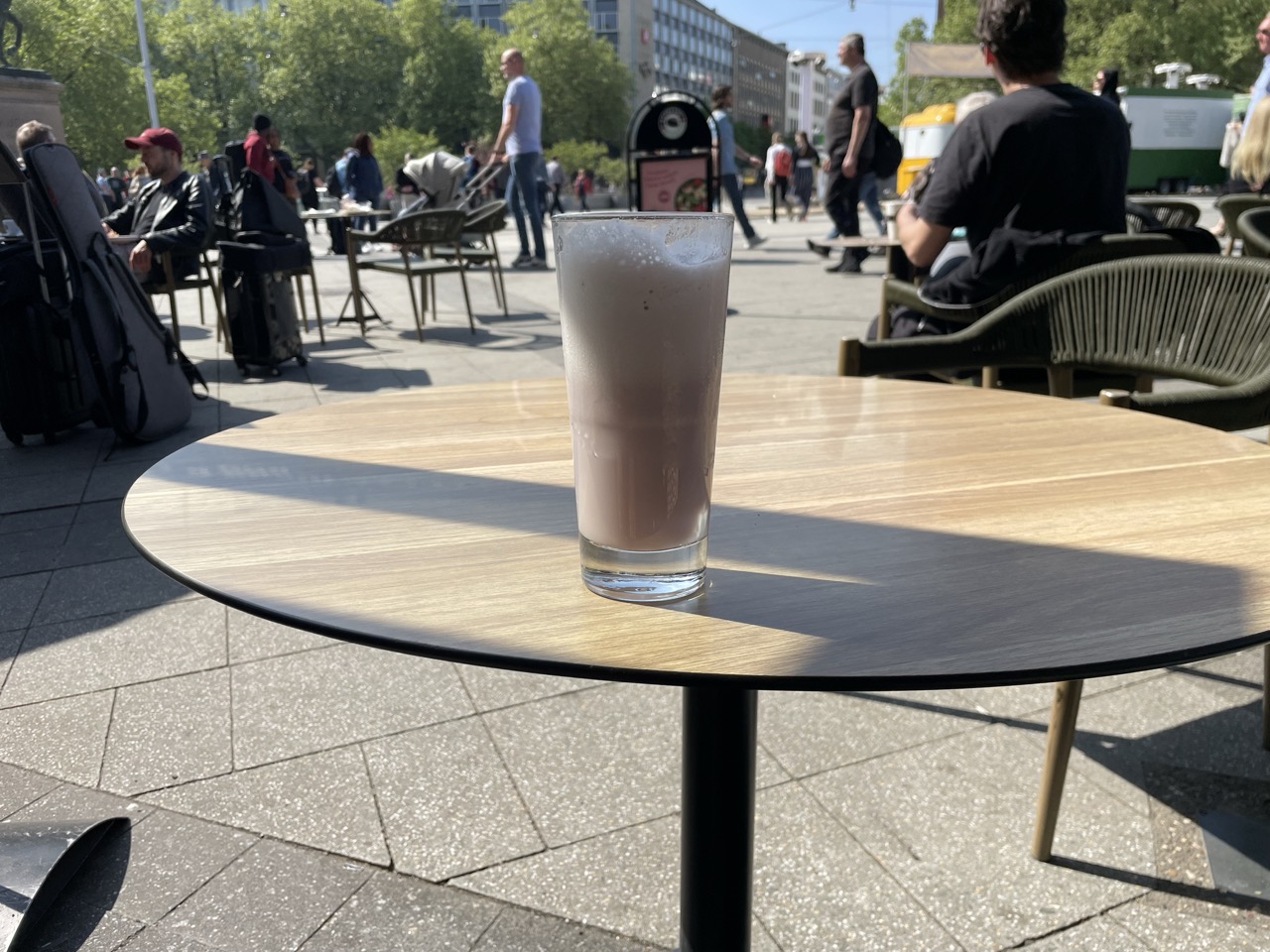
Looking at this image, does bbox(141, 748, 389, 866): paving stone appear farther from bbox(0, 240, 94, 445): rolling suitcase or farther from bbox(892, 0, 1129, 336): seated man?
bbox(0, 240, 94, 445): rolling suitcase

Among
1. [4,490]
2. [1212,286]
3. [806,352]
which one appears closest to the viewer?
[1212,286]

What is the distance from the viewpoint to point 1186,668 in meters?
1.99

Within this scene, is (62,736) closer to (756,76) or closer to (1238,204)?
(1238,204)

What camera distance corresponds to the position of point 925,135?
13570 millimetres

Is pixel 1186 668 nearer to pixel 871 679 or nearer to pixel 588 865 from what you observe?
pixel 588 865

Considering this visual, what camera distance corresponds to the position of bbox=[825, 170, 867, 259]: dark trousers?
7613 mm

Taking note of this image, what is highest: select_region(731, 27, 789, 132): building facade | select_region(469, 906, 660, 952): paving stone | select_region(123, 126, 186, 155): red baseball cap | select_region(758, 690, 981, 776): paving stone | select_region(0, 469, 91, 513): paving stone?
select_region(731, 27, 789, 132): building facade

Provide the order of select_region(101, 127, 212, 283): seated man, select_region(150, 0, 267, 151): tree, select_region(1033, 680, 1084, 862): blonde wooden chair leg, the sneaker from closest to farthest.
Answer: select_region(1033, 680, 1084, 862): blonde wooden chair leg, select_region(101, 127, 212, 283): seated man, the sneaker, select_region(150, 0, 267, 151): tree

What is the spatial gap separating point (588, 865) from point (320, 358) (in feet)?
15.2

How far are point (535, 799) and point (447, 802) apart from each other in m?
0.14

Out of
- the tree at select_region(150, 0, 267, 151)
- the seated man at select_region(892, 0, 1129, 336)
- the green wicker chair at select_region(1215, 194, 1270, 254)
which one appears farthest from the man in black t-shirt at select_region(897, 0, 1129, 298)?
the tree at select_region(150, 0, 267, 151)

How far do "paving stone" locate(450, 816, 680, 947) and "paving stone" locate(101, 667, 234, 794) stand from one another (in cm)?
60

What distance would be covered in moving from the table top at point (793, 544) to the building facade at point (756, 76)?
10426 centimetres

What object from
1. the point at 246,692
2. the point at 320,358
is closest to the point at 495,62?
the point at 320,358
